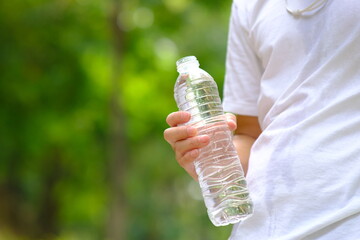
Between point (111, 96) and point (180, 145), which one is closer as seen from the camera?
point (180, 145)

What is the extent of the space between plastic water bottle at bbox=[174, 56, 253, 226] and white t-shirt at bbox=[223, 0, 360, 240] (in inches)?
1.9

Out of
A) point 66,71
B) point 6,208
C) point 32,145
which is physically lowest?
point 6,208

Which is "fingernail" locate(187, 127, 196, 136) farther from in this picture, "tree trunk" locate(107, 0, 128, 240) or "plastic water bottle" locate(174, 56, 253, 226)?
"tree trunk" locate(107, 0, 128, 240)

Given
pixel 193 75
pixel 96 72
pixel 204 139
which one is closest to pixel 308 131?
pixel 204 139

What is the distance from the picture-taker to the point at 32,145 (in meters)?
13.7

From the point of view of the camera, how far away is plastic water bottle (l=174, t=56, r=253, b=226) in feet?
6.71

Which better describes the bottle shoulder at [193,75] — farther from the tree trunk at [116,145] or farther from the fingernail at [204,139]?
the tree trunk at [116,145]

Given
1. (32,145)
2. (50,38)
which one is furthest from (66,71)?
(32,145)

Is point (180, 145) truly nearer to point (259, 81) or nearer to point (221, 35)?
point (259, 81)

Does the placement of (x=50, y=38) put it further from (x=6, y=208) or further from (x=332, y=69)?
(x=332, y=69)

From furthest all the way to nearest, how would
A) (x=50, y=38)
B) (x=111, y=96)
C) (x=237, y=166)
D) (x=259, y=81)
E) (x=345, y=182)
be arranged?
(x=50, y=38) → (x=111, y=96) → (x=259, y=81) → (x=237, y=166) → (x=345, y=182)

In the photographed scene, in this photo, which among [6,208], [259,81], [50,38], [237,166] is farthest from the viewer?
[6,208]

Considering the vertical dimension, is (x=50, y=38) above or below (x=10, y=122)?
above

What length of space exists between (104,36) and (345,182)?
12.1 meters
